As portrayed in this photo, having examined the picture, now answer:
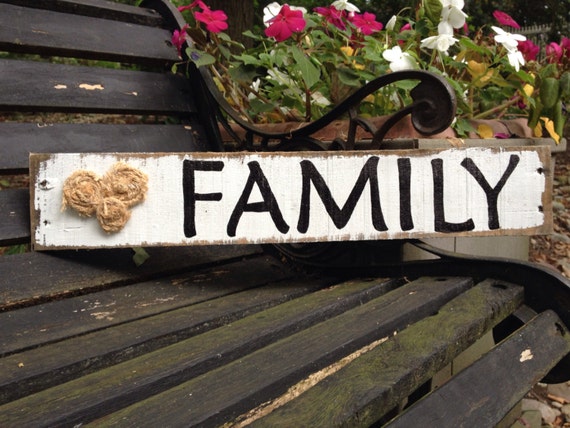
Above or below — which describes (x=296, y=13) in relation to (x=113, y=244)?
above

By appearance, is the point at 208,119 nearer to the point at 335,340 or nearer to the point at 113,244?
the point at 113,244

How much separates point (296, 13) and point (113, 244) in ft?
2.79

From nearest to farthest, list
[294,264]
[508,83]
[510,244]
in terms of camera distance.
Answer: [294,264] < [508,83] < [510,244]

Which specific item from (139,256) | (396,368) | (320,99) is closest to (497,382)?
(396,368)

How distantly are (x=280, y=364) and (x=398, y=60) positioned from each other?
39.8 inches

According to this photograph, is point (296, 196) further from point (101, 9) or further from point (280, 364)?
Result: point (101, 9)

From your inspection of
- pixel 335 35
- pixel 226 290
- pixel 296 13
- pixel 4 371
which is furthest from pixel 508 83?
pixel 4 371

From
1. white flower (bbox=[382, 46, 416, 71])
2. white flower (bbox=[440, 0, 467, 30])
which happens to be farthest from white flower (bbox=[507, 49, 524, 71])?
white flower (bbox=[382, 46, 416, 71])

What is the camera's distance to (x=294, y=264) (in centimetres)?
172

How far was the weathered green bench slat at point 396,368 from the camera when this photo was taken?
32.5 inches

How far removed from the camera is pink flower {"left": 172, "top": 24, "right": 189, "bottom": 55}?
196 centimetres

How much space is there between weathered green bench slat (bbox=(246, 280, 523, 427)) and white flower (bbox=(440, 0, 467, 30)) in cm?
84

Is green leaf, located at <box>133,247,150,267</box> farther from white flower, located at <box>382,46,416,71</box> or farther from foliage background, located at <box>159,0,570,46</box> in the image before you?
foliage background, located at <box>159,0,570,46</box>

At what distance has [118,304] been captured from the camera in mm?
1358
